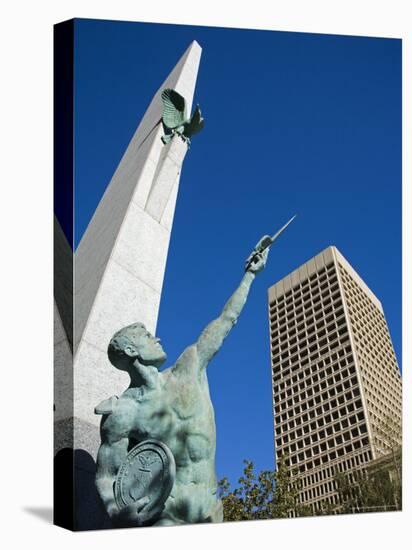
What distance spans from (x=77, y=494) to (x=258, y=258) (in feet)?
11.2

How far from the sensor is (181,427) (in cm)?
1130

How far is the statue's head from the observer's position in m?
10.9

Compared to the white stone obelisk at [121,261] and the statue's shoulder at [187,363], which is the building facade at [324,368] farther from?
the statue's shoulder at [187,363]

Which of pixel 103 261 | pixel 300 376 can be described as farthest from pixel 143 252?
pixel 300 376

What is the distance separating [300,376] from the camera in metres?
24.2

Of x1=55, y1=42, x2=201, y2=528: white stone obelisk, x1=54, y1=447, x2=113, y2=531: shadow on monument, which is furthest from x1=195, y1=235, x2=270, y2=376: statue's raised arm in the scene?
x1=54, y1=447, x2=113, y2=531: shadow on monument

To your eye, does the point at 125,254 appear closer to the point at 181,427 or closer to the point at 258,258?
the point at 258,258

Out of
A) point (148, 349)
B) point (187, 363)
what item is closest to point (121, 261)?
point (187, 363)

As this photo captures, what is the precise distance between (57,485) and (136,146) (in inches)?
A: 216

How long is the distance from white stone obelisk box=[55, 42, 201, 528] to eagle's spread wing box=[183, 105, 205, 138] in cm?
18

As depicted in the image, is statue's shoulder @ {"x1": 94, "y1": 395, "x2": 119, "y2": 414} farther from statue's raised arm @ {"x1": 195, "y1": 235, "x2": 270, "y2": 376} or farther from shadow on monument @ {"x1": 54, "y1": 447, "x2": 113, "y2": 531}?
statue's raised arm @ {"x1": 195, "y1": 235, "x2": 270, "y2": 376}

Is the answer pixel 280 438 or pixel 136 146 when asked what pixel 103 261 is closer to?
pixel 136 146

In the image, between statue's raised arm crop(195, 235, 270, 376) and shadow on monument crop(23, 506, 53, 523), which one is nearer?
statue's raised arm crop(195, 235, 270, 376)

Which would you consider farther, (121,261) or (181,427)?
(121,261)
